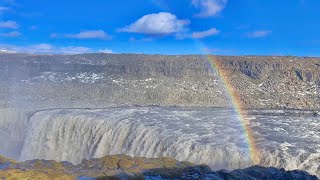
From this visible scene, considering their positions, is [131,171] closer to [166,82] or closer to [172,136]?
[172,136]

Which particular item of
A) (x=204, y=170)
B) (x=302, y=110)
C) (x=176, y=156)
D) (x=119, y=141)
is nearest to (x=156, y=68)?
(x=302, y=110)

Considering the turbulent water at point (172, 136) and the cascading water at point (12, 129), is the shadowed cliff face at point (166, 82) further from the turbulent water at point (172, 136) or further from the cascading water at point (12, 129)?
the turbulent water at point (172, 136)

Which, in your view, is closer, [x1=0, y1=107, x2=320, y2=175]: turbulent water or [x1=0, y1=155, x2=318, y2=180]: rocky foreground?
[x1=0, y1=155, x2=318, y2=180]: rocky foreground

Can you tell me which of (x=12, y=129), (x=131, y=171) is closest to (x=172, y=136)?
(x=131, y=171)

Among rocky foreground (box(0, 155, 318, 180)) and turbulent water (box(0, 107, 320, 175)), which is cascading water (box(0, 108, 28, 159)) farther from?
rocky foreground (box(0, 155, 318, 180))

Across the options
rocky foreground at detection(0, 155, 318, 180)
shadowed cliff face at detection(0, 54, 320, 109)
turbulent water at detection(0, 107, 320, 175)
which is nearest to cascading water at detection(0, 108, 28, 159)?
turbulent water at detection(0, 107, 320, 175)

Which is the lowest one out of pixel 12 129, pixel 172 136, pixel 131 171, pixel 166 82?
pixel 12 129

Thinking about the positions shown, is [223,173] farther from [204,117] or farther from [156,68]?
[156,68]
